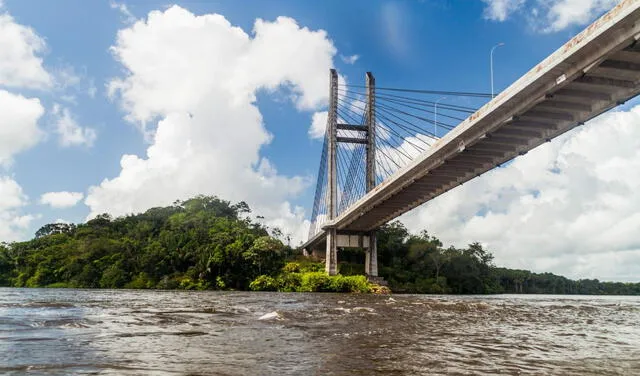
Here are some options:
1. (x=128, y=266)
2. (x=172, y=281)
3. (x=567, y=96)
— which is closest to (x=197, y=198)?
(x=128, y=266)

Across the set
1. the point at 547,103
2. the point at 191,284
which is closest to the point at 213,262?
the point at 191,284

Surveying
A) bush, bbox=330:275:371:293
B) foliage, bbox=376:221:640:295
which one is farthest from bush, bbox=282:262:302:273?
foliage, bbox=376:221:640:295

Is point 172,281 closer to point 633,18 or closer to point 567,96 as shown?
point 567,96

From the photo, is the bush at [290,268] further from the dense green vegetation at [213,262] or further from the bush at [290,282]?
the bush at [290,282]

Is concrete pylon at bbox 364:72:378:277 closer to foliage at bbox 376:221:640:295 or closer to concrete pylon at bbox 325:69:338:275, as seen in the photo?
concrete pylon at bbox 325:69:338:275

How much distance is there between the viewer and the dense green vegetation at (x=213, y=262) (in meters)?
47.0

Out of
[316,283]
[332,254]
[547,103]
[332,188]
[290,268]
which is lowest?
[316,283]

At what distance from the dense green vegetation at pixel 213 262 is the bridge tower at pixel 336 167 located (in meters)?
3.59

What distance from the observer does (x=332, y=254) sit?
4684cm

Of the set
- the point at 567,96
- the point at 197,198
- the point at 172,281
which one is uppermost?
the point at 197,198

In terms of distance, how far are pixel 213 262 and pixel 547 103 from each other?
35727 mm

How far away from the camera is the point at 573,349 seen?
6.92m

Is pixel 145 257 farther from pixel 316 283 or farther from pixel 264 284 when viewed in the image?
pixel 316 283

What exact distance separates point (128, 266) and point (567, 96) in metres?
50.1
